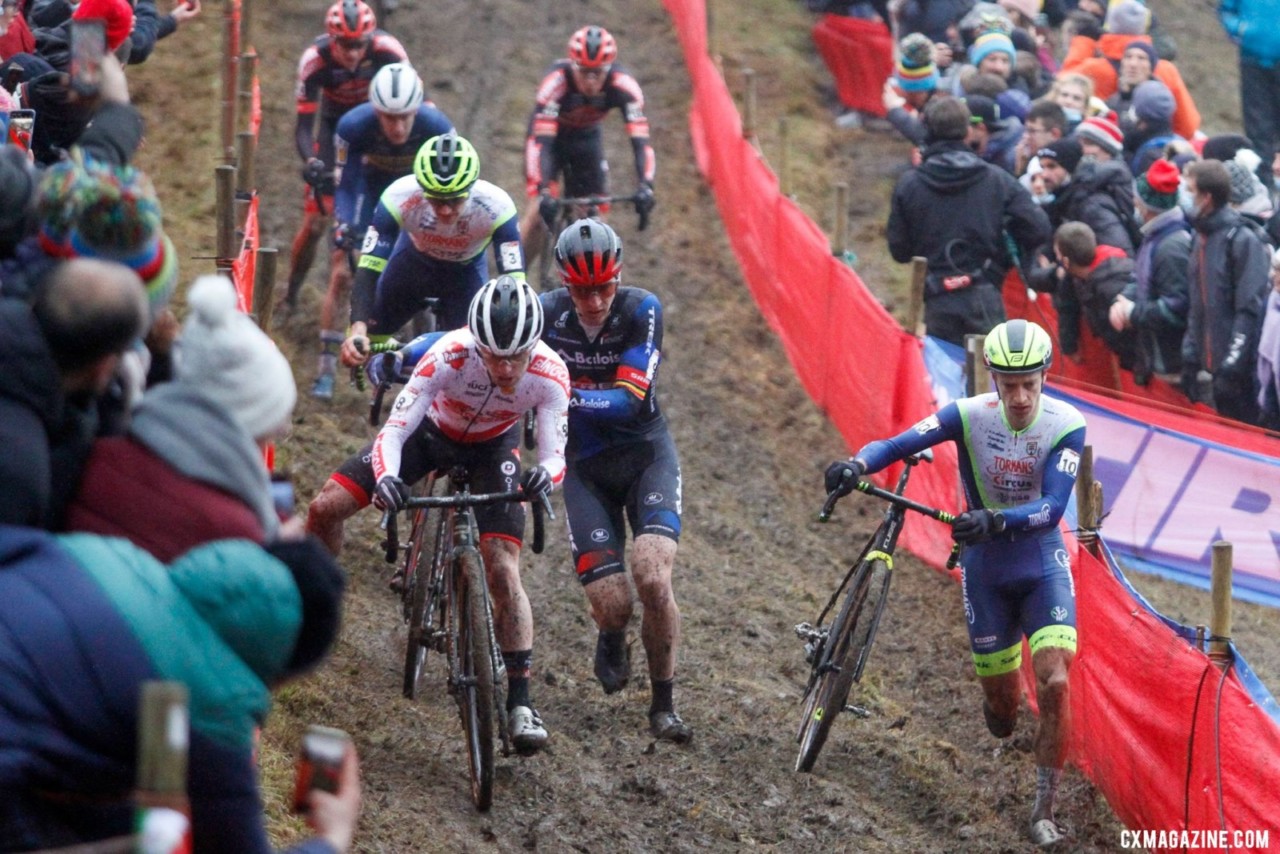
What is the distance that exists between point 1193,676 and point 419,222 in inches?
200

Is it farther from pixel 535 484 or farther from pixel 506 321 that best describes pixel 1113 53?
pixel 535 484

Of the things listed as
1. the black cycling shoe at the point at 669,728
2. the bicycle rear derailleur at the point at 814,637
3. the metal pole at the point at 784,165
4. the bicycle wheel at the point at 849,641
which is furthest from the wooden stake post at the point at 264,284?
the metal pole at the point at 784,165

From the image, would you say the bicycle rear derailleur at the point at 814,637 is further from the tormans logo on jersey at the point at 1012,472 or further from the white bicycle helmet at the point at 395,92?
the white bicycle helmet at the point at 395,92

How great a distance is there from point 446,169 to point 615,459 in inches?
82.1

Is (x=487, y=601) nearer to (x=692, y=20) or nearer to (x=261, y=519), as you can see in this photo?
(x=261, y=519)

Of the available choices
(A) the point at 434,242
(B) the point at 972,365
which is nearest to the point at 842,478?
(B) the point at 972,365

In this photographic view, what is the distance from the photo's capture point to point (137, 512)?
3195 millimetres

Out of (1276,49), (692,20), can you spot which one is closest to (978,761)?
(1276,49)

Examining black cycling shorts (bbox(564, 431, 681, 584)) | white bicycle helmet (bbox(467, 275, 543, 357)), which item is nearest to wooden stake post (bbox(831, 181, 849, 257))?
black cycling shorts (bbox(564, 431, 681, 584))

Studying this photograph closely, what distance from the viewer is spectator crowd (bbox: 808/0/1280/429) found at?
10188mm

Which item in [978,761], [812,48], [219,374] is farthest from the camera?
[812,48]

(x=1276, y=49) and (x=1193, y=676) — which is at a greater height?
(x=1276, y=49)

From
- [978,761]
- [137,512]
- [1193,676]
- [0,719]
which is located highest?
[137,512]

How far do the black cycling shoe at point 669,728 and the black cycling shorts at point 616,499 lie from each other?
0.79 metres
